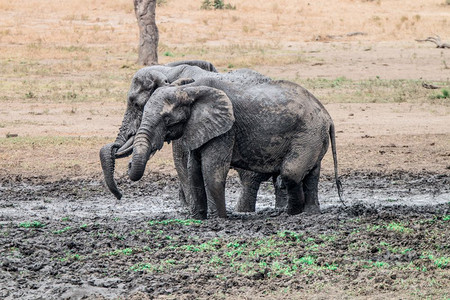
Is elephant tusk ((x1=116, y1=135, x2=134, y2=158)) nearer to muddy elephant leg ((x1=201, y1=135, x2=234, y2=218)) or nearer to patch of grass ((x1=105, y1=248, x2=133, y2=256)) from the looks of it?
muddy elephant leg ((x1=201, y1=135, x2=234, y2=218))

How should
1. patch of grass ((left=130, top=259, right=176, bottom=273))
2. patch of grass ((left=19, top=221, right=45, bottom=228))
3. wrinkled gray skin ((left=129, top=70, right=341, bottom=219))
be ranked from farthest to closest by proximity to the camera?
wrinkled gray skin ((left=129, top=70, right=341, bottom=219)) < patch of grass ((left=19, top=221, right=45, bottom=228)) < patch of grass ((left=130, top=259, right=176, bottom=273))

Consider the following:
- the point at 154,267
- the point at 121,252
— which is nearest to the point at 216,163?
the point at 121,252

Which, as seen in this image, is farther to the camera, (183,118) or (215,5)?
(215,5)

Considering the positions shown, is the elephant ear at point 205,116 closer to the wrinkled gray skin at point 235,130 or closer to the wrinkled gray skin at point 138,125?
the wrinkled gray skin at point 235,130

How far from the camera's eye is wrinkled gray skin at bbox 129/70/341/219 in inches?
352

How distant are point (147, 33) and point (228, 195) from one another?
13364mm

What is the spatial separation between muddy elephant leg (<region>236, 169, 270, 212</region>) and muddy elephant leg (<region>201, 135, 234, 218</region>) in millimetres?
1077

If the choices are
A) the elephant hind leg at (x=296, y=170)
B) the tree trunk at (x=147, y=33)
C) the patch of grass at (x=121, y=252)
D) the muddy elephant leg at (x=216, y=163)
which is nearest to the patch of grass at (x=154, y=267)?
the patch of grass at (x=121, y=252)

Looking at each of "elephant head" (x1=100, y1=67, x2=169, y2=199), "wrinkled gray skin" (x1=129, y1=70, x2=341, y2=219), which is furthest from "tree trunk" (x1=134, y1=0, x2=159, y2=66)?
"wrinkled gray skin" (x1=129, y1=70, x2=341, y2=219)

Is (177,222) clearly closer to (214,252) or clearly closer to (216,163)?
(216,163)

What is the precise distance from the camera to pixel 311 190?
9750 millimetres

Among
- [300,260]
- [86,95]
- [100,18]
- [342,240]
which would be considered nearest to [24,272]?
[300,260]

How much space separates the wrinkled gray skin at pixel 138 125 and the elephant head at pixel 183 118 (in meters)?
0.50

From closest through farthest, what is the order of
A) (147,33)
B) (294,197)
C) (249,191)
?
(294,197)
(249,191)
(147,33)
